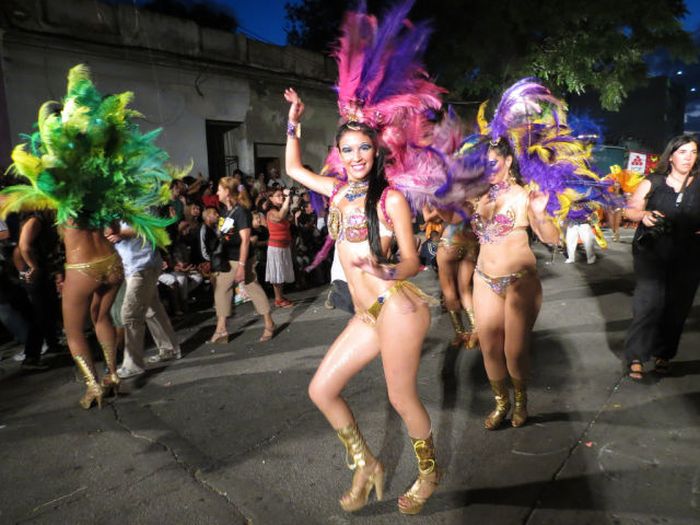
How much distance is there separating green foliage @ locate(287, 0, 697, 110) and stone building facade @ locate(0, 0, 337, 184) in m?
2.51

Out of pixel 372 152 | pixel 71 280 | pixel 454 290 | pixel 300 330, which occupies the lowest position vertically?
pixel 300 330

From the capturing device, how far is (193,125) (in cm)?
1226

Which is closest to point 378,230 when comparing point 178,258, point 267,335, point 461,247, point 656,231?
point 656,231

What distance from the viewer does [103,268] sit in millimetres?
3805

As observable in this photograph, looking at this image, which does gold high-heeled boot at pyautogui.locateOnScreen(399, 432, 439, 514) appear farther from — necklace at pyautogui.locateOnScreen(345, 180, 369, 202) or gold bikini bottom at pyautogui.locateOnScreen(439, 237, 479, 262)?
gold bikini bottom at pyautogui.locateOnScreen(439, 237, 479, 262)

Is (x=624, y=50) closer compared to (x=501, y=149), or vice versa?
(x=501, y=149)

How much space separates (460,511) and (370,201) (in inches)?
65.7

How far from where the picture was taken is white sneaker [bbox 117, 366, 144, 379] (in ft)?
14.8

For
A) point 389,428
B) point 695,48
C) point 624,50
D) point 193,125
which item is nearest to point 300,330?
point 389,428

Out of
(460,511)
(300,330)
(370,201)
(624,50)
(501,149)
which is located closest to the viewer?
(370,201)

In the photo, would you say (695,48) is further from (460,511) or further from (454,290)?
(460,511)

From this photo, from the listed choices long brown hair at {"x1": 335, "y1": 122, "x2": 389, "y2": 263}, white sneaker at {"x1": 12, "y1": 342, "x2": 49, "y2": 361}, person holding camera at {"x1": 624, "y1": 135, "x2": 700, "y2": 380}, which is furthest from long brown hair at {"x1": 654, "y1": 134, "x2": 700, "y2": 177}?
white sneaker at {"x1": 12, "y1": 342, "x2": 49, "y2": 361}

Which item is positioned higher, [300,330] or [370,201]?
[370,201]

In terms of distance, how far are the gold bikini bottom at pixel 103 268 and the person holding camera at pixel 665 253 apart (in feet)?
13.6
